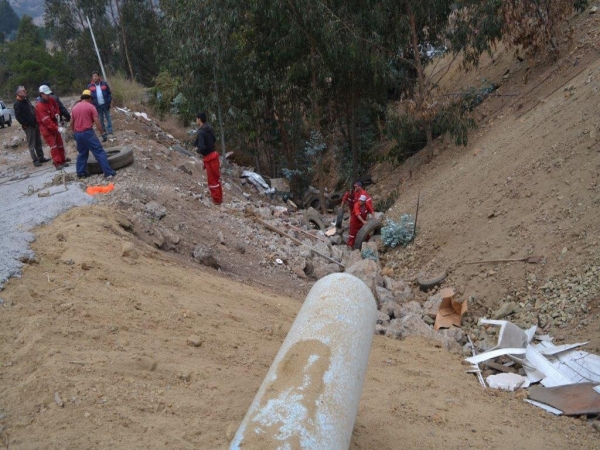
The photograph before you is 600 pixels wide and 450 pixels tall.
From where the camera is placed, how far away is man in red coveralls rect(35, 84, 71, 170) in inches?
479

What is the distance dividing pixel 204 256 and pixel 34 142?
6.99 meters

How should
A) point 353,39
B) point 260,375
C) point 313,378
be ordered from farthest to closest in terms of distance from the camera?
1. point 353,39
2. point 260,375
3. point 313,378

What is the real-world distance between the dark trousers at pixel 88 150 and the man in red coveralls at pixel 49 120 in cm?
170

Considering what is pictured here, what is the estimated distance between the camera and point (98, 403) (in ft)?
13.8

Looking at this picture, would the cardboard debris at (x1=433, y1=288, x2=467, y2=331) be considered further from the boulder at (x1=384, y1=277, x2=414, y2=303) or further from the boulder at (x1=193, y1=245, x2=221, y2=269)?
the boulder at (x1=193, y1=245, x2=221, y2=269)

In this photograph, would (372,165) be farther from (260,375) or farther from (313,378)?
(313,378)

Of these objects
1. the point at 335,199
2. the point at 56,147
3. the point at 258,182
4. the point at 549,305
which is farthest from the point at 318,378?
the point at 335,199

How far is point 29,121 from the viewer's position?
13.2 meters

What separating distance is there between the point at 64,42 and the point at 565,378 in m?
42.0

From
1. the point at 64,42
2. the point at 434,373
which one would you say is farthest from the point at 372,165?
the point at 64,42

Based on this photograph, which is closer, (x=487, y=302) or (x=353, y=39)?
(x=487, y=302)

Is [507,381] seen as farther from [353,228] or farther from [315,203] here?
[315,203]

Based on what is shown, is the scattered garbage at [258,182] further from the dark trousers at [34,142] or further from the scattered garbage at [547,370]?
the scattered garbage at [547,370]

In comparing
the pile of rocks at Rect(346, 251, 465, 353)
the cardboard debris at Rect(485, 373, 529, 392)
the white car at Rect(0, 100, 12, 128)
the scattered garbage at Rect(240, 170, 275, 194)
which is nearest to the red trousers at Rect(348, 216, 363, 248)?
the pile of rocks at Rect(346, 251, 465, 353)
